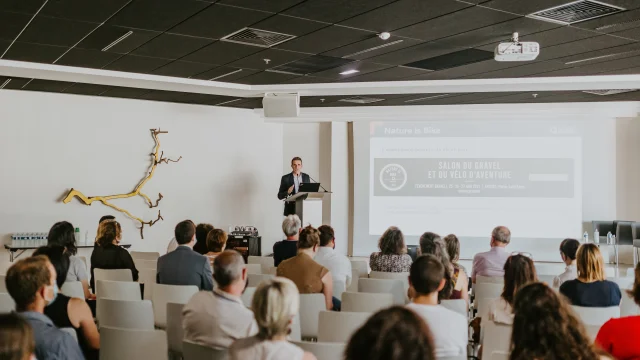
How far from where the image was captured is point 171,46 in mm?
7883

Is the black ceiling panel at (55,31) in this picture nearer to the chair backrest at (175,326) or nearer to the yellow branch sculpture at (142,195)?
the chair backrest at (175,326)

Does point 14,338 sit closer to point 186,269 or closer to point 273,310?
point 273,310

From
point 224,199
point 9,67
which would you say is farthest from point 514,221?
point 9,67

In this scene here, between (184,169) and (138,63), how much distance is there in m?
3.59

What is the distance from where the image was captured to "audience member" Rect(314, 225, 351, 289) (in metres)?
6.30

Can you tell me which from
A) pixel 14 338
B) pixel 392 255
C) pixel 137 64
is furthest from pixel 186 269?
pixel 137 64

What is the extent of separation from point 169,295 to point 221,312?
1635 millimetres

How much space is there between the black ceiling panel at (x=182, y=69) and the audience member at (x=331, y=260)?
12.3ft

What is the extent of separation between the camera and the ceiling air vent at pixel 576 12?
596 centimetres

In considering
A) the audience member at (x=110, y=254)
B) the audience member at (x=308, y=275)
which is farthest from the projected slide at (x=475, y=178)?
the audience member at (x=308, y=275)

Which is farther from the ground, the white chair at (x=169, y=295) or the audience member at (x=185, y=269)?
the audience member at (x=185, y=269)

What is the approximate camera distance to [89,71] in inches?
372

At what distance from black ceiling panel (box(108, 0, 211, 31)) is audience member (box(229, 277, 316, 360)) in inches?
157

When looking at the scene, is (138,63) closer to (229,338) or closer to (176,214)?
(176,214)
